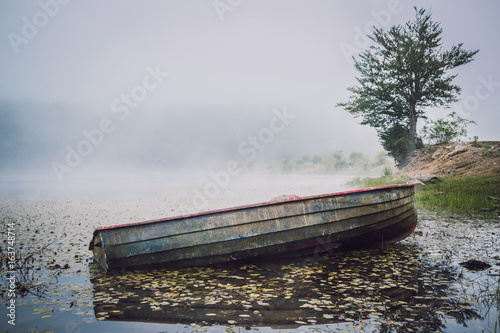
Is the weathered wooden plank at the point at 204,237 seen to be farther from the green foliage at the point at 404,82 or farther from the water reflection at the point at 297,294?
the green foliage at the point at 404,82

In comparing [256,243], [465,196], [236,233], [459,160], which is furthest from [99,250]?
[459,160]

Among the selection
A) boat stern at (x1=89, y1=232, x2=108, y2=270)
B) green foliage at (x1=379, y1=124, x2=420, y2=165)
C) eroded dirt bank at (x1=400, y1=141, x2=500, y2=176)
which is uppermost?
green foliage at (x1=379, y1=124, x2=420, y2=165)

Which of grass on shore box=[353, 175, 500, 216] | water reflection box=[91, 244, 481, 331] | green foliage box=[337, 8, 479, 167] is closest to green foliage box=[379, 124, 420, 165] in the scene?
green foliage box=[337, 8, 479, 167]

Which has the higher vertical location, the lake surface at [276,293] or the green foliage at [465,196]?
the green foliage at [465,196]

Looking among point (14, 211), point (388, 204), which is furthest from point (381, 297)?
point (14, 211)

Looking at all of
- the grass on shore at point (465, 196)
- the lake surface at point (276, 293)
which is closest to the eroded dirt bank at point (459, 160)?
the grass on shore at point (465, 196)

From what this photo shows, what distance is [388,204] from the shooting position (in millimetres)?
6410

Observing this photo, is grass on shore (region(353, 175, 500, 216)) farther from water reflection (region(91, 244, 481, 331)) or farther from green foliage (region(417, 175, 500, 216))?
water reflection (region(91, 244, 481, 331))

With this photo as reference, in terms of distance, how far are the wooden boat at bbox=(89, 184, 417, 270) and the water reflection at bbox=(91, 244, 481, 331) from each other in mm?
258

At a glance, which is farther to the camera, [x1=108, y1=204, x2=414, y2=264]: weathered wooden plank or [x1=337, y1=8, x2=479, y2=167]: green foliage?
[x1=337, y1=8, x2=479, y2=167]: green foliage

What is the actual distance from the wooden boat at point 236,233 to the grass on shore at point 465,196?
25.0ft

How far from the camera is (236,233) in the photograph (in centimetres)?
570

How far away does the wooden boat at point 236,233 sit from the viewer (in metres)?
5.64

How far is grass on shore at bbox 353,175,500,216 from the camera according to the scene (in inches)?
451
